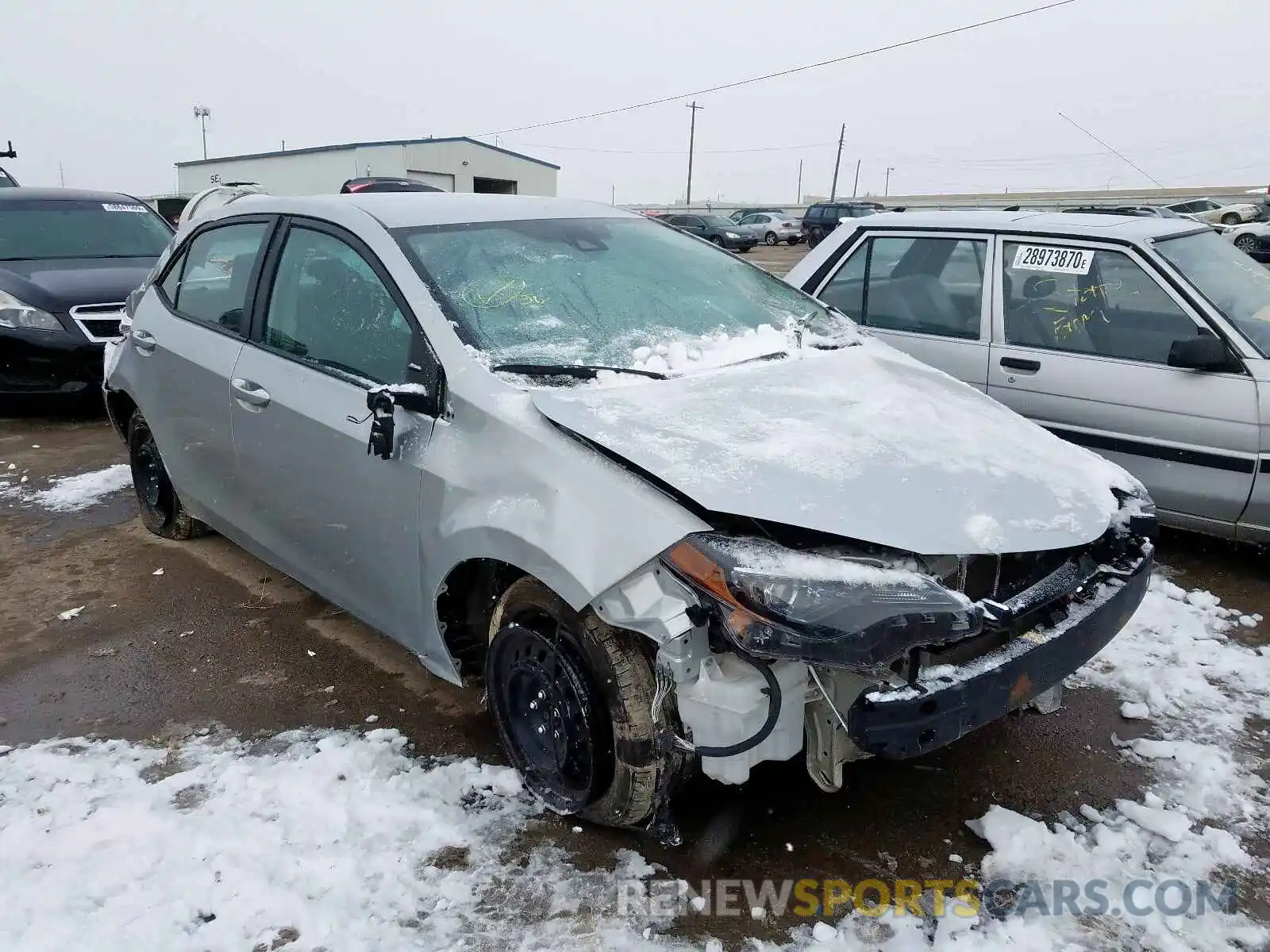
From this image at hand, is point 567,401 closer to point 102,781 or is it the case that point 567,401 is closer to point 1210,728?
point 102,781

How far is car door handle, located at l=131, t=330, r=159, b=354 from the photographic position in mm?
4160

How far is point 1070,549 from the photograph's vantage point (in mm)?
2518

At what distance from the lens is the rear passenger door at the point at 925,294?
4.81m

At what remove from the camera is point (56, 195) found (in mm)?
8227

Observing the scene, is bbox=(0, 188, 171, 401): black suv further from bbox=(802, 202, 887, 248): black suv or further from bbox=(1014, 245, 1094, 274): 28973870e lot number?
bbox=(802, 202, 887, 248): black suv

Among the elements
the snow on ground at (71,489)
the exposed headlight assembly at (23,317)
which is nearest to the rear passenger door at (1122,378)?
the snow on ground at (71,489)

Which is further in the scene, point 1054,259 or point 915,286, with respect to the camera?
point 915,286

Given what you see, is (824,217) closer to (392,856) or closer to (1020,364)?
(1020,364)

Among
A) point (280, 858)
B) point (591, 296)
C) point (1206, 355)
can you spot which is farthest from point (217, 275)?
point (1206, 355)

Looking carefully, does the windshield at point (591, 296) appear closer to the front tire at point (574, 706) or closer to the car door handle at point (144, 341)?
the front tire at point (574, 706)

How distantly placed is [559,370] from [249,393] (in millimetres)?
1369

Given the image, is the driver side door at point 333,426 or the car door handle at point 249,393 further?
the car door handle at point 249,393

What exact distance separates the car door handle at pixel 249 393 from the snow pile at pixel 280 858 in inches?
46.3

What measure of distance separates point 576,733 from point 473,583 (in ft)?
1.89
